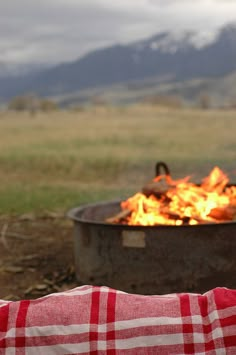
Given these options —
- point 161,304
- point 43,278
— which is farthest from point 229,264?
point 161,304

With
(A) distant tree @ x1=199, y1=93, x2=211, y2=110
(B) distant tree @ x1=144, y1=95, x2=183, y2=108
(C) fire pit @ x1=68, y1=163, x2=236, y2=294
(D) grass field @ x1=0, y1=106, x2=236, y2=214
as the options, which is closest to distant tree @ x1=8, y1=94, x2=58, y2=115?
(B) distant tree @ x1=144, y1=95, x2=183, y2=108

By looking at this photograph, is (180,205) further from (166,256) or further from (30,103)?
(30,103)

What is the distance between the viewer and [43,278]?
670 cm

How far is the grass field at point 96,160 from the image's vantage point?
12.2m

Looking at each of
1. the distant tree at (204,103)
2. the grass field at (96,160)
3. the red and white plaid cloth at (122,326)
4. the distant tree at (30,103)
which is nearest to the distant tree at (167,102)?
the distant tree at (204,103)

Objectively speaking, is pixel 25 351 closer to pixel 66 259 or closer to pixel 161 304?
pixel 161 304

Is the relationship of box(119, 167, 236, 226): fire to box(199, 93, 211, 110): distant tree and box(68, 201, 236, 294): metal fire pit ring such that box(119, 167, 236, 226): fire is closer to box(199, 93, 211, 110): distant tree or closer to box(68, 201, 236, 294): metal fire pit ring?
box(68, 201, 236, 294): metal fire pit ring

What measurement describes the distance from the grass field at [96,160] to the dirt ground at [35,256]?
1.12 metres

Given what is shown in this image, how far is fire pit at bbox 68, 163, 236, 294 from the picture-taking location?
5.41 meters

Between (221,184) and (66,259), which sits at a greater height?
(221,184)

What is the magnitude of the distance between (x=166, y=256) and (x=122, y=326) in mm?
2789

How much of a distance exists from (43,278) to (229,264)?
2099mm

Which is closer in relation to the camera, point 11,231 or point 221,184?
point 221,184

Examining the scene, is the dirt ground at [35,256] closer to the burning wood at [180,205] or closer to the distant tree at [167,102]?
the burning wood at [180,205]
